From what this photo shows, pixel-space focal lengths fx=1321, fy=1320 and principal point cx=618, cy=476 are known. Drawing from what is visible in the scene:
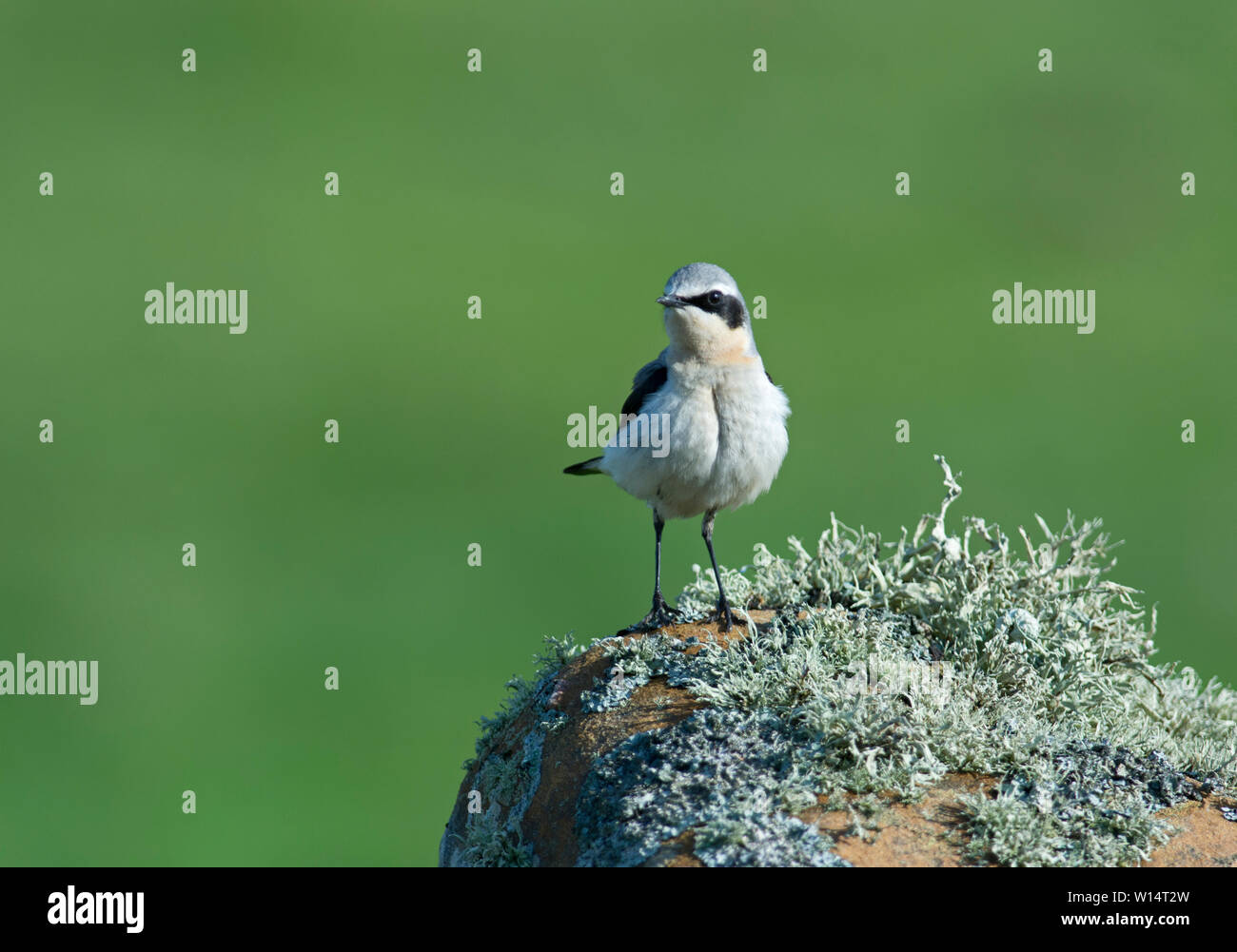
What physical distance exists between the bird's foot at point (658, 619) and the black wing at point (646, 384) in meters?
1.52

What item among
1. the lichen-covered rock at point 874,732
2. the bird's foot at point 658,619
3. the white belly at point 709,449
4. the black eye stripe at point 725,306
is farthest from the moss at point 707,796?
the black eye stripe at point 725,306

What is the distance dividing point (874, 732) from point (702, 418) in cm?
301

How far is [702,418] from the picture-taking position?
830 centimetres

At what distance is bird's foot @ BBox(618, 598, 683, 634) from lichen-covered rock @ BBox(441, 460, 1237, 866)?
0.20 metres

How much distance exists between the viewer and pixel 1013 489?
90.1ft

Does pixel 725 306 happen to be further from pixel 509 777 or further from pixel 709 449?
pixel 509 777

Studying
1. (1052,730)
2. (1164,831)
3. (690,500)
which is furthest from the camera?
(690,500)

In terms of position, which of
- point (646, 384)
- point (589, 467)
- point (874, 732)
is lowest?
point (874, 732)

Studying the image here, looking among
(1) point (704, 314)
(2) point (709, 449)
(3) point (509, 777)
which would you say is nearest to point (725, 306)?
(1) point (704, 314)

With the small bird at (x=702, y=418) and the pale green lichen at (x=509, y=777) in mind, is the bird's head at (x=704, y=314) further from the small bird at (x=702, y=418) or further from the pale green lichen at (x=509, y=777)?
the pale green lichen at (x=509, y=777)
